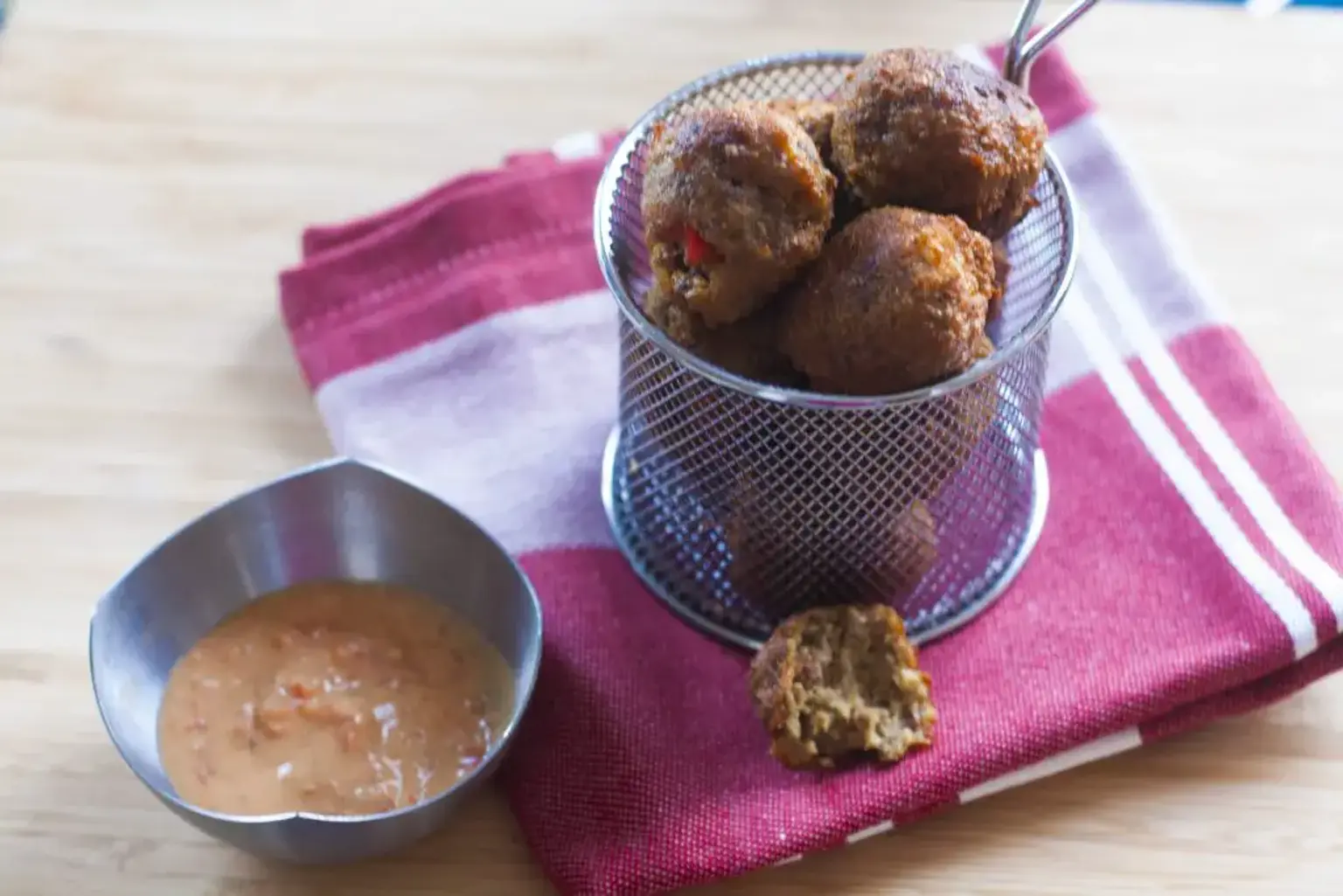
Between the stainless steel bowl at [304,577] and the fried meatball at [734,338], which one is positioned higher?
the fried meatball at [734,338]

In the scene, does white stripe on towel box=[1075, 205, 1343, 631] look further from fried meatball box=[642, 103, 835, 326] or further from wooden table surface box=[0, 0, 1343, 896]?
fried meatball box=[642, 103, 835, 326]

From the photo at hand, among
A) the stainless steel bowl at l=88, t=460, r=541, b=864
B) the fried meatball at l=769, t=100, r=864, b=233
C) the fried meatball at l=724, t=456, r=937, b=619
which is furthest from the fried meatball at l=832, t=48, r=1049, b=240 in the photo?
the stainless steel bowl at l=88, t=460, r=541, b=864

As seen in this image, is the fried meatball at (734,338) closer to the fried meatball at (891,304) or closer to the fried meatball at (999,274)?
the fried meatball at (891,304)

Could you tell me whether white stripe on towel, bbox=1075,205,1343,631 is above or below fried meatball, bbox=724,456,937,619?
above

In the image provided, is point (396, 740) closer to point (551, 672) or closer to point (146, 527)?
point (551, 672)

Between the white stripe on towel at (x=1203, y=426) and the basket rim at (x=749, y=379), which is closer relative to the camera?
the basket rim at (x=749, y=379)

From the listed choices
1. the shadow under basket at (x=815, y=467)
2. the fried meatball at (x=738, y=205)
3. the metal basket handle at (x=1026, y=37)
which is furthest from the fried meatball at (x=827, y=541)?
the metal basket handle at (x=1026, y=37)
